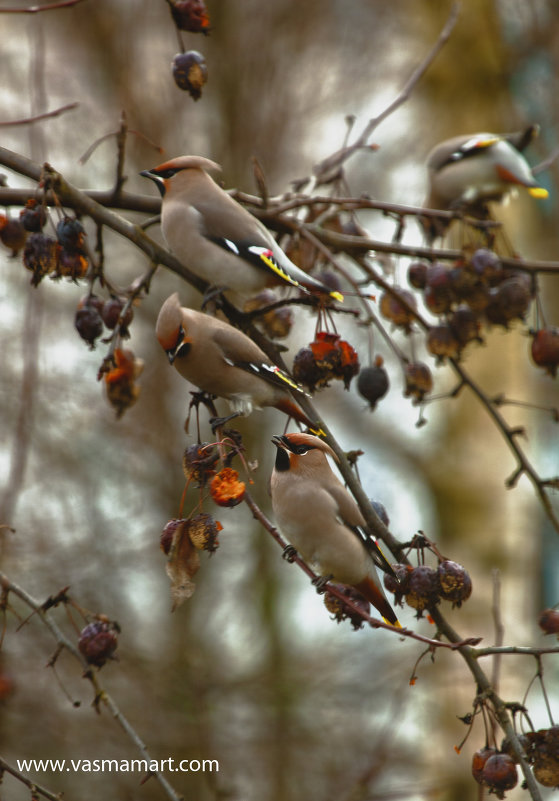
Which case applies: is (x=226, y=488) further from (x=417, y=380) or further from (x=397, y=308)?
(x=397, y=308)

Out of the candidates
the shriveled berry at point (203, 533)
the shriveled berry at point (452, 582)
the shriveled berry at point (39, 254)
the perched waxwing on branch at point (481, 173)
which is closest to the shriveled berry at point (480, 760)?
the shriveled berry at point (452, 582)

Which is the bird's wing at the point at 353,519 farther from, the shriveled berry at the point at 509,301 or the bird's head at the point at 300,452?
the shriveled berry at the point at 509,301

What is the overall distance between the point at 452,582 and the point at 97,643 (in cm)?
84

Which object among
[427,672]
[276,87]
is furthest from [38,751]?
[276,87]

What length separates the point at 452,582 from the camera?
2.12 meters

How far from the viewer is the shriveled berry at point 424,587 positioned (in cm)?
211

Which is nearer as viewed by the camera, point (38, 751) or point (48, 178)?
point (48, 178)

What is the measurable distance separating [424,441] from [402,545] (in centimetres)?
645

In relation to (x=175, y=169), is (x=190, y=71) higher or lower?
lower

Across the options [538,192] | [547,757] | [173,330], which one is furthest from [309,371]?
[538,192]

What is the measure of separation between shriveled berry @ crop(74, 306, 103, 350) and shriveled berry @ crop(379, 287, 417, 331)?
3.38 feet

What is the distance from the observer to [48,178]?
2131 mm

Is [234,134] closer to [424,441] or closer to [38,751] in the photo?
[424,441]

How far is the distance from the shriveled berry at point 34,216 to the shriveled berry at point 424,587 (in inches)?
47.4
